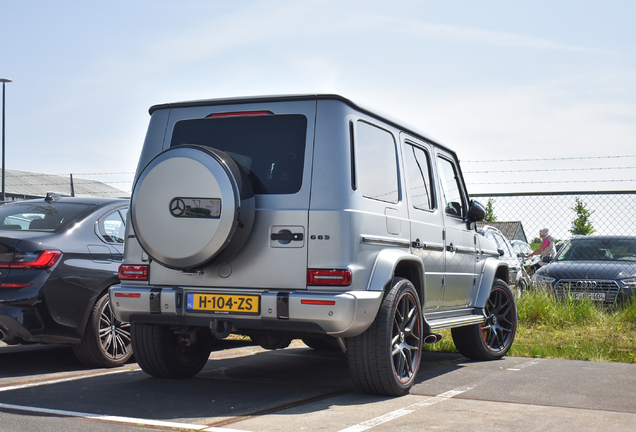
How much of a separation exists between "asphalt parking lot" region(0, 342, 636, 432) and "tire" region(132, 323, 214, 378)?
4.4 inches

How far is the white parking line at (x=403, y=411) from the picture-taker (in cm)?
415

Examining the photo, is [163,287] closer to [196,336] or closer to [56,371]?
[196,336]

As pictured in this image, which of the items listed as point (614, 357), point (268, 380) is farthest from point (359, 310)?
point (614, 357)

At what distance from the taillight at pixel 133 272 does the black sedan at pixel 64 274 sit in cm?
103

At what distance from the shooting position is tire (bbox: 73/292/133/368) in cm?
638

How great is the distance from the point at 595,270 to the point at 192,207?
8.34m

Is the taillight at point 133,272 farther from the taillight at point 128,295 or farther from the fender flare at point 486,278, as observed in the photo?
the fender flare at point 486,278

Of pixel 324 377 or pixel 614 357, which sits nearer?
pixel 324 377

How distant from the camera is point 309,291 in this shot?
4.77 m

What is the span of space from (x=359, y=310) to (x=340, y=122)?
135 cm

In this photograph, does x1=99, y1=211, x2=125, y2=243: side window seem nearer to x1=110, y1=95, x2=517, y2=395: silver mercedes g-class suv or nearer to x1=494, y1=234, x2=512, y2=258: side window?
x1=110, y1=95, x2=517, y2=395: silver mercedes g-class suv

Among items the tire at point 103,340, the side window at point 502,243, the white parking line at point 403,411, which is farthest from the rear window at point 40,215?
the side window at point 502,243

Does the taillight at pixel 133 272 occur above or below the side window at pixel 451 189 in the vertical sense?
below

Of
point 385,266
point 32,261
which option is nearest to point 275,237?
point 385,266
